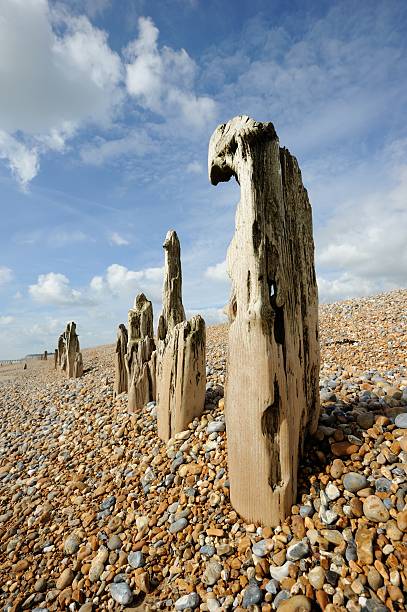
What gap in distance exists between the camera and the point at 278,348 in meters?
3.86

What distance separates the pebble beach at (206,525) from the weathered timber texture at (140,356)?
1147 millimetres

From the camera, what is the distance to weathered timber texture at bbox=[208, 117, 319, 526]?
12.4 feet

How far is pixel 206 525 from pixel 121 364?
736 centimetres

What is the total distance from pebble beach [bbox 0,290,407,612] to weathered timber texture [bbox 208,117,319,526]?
45cm

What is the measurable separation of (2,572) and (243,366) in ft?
14.2

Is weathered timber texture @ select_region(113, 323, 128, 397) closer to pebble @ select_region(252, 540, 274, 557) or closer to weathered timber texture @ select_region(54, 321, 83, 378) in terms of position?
pebble @ select_region(252, 540, 274, 557)

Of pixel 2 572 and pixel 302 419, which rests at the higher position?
pixel 302 419

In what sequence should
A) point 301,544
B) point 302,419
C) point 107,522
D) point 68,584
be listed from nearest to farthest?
point 301,544 < point 68,584 < point 302,419 < point 107,522

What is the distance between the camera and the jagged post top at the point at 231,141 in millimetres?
3881

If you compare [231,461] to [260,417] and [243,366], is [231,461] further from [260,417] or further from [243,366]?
[243,366]

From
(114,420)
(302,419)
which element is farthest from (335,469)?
(114,420)

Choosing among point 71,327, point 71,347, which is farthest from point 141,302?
point 71,327

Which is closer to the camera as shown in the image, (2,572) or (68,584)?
(68,584)

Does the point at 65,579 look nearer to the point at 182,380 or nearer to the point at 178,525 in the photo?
the point at 178,525
